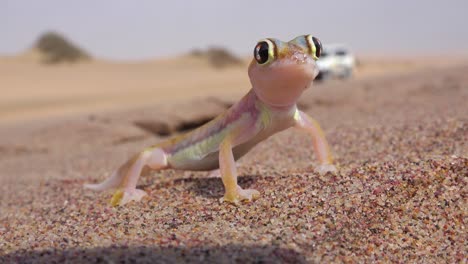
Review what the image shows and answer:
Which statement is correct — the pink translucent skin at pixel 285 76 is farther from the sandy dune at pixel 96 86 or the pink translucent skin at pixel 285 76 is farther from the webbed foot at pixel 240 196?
the sandy dune at pixel 96 86

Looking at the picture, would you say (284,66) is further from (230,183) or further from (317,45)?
(230,183)

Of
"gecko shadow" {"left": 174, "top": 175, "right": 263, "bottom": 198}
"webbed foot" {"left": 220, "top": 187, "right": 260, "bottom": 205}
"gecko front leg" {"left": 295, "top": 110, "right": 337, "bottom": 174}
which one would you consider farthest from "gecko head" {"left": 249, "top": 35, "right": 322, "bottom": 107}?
"gecko shadow" {"left": 174, "top": 175, "right": 263, "bottom": 198}

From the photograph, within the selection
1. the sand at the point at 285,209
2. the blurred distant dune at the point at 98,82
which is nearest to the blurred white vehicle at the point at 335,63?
the blurred distant dune at the point at 98,82

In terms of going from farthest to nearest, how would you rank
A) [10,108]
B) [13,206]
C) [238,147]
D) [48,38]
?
[48,38], [10,108], [13,206], [238,147]

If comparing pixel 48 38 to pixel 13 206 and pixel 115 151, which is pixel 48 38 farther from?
pixel 13 206

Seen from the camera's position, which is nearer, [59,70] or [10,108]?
[10,108]

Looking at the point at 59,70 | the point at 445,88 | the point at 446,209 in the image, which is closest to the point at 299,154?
the point at 446,209
